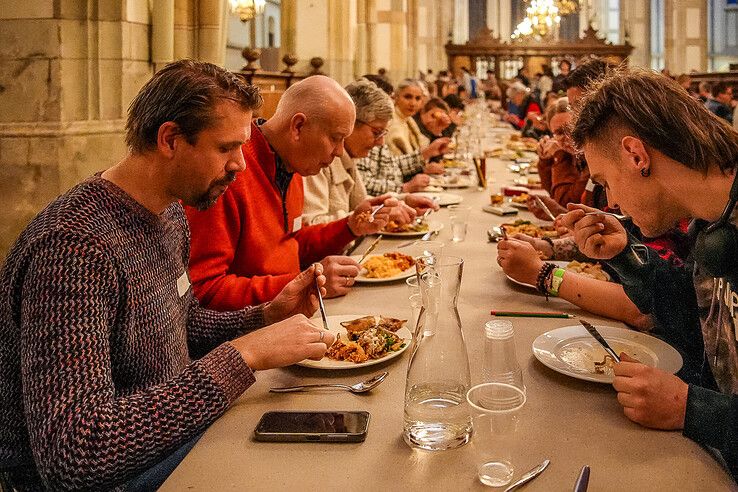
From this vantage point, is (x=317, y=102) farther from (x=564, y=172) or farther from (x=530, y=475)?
(x=530, y=475)

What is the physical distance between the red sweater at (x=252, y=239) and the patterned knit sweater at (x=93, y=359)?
742mm

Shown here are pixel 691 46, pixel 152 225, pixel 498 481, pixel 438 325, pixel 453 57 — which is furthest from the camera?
pixel 453 57

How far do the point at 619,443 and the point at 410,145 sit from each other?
5.89 metres

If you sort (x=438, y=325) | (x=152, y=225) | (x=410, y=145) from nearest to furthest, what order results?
(x=438, y=325), (x=152, y=225), (x=410, y=145)

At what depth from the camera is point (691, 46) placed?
19.8 meters

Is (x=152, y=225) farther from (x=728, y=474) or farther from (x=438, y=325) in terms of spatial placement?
(x=728, y=474)

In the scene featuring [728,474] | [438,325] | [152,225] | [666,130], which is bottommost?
[728,474]

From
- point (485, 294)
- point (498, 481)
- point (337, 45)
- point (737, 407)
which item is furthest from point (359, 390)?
point (337, 45)

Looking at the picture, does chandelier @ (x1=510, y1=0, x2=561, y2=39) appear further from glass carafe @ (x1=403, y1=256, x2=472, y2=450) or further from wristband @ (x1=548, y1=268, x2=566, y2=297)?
glass carafe @ (x1=403, y1=256, x2=472, y2=450)

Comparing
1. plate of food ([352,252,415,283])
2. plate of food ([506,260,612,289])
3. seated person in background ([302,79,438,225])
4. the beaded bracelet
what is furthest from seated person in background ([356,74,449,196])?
the beaded bracelet

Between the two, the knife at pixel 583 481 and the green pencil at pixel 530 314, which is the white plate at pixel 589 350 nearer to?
the green pencil at pixel 530 314

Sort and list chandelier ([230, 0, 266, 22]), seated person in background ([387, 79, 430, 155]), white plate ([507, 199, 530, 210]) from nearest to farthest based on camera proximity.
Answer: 1. white plate ([507, 199, 530, 210])
2. seated person in background ([387, 79, 430, 155])
3. chandelier ([230, 0, 266, 22])

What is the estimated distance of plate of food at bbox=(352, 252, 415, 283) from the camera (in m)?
2.42

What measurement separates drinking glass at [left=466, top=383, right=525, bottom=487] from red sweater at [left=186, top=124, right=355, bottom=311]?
1.17 meters
